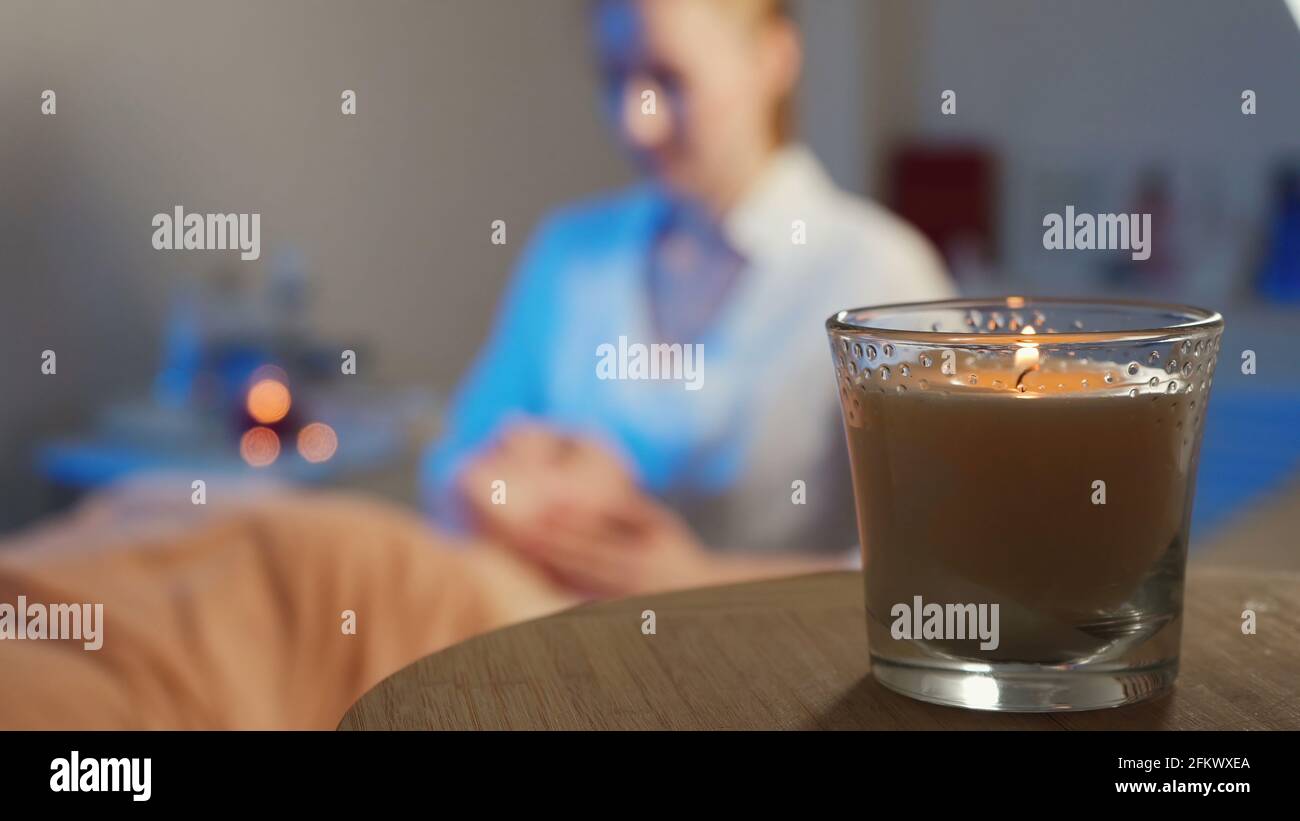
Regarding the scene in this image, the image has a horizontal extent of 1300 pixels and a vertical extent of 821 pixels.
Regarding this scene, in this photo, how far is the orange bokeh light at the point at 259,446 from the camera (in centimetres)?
250

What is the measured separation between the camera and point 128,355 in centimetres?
255

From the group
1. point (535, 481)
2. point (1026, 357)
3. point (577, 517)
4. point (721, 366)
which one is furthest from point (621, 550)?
point (1026, 357)

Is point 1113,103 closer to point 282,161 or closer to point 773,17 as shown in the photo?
point 773,17

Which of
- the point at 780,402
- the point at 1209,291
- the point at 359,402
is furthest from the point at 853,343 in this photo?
the point at 1209,291

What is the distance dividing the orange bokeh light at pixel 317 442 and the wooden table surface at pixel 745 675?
76.5 inches

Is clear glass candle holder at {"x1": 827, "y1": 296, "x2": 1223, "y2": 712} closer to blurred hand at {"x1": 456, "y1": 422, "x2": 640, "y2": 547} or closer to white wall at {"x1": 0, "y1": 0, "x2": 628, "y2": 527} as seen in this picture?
blurred hand at {"x1": 456, "y1": 422, "x2": 640, "y2": 547}

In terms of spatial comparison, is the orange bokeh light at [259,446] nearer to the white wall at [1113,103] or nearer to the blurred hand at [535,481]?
the blurred hand at [535,481]

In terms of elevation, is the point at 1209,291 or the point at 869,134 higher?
the point at 869,134

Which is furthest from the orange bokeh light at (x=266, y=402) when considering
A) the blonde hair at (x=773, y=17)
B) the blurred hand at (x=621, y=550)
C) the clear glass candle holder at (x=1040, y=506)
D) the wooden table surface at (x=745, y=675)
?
the clear glass candle holder at (x=1040, y=506)

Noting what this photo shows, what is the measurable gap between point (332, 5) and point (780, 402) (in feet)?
3.58

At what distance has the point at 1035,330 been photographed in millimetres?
623

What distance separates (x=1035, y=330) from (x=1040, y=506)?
0.43 feet

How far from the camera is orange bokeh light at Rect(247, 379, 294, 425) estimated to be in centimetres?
252
